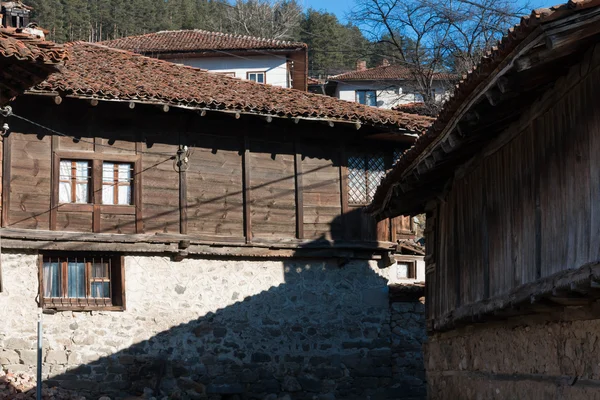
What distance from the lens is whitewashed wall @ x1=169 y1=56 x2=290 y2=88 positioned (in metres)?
26.2

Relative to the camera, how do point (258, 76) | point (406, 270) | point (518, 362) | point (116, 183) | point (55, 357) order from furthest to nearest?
1. point (258, 76)
2. point (406, 270)
3. point (116, 183)
4. point (55, 357)
5. point (518, 362)

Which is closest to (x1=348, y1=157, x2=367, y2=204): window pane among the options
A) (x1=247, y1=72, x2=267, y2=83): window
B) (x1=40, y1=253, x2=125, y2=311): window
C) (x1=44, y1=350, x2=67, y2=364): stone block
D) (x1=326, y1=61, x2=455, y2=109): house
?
(x1=40, y1=253, x2=125, y2=311): window

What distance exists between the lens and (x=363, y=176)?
52.8 ft

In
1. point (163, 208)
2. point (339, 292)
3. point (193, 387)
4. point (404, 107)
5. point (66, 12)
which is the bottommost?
point (193, 387)

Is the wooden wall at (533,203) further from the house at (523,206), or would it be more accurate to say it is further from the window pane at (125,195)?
the window pane at (125,195)

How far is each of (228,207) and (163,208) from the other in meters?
1.12

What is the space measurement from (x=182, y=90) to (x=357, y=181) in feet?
11.6

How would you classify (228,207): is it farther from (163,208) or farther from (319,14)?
(319,14)

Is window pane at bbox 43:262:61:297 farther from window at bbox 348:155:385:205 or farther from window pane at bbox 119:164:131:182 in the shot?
window at bbox 348:155:385:205

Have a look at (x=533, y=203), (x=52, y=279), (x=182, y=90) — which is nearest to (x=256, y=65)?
(x=182, y=90)

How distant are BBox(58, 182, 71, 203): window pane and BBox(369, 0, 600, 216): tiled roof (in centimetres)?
556

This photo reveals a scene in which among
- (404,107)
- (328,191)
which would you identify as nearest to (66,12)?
(404,107)

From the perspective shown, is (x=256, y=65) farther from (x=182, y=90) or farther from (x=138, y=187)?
(x=138, y=187)

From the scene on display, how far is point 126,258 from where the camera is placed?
14047 mm
